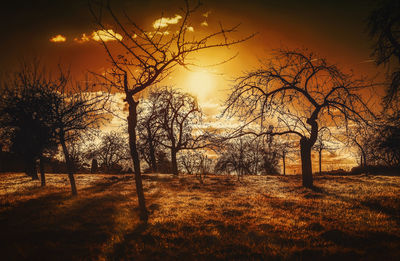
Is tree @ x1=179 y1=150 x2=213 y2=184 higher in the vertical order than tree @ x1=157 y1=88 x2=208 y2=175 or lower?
lower

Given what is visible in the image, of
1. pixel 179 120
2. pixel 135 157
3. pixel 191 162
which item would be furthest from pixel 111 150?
pixel 135 157

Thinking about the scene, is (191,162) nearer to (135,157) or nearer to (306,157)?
(306,157)

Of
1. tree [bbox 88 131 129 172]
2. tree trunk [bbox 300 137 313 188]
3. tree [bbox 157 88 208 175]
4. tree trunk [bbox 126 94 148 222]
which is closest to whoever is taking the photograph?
tree trunk [bbox 126 94 148 222]

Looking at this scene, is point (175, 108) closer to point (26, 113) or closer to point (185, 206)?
point (26, 113)

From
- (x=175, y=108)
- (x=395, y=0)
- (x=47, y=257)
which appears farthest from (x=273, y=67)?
(x=175, y=108)

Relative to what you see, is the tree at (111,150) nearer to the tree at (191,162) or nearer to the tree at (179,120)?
the tree at (191,162)

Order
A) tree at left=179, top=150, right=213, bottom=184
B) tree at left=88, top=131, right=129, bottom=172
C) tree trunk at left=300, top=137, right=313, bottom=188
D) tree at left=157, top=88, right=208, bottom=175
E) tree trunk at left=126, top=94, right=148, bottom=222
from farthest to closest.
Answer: tree at left=88, top=131, right=129, bottom=172 → tree at left=179, top=150, right=213, bottom=184 → tree at left=157, top=88, right=208, bottom=175 → tree trunk at left=300, top=137, right=313, bottom=188 → tree trunk at left=126, top=94, right=148, bottom=222

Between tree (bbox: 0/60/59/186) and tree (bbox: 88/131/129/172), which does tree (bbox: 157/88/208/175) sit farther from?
tree (bbox: 88/131/129/172)

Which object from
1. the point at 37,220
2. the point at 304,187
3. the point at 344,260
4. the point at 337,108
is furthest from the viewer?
the point at 304,187

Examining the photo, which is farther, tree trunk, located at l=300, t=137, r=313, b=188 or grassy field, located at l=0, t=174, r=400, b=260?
tree trunk, located at l=300, t=137, r=313, b=188

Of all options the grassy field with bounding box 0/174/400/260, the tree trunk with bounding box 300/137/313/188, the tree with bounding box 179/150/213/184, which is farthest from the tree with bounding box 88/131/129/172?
the tree trunk with bounding box 300/137/313/188

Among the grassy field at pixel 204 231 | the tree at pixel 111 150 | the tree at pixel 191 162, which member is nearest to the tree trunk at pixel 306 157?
the grassy field at pixel 204 231

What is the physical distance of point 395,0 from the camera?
7.10 m

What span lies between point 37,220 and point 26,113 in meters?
11.0
